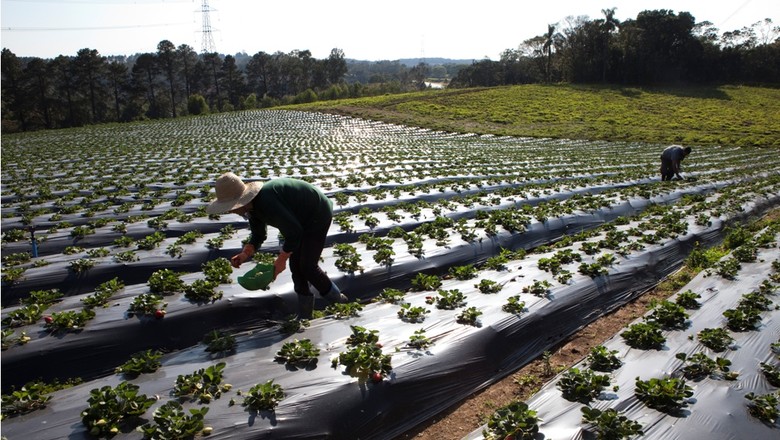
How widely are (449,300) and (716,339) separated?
8.61ft

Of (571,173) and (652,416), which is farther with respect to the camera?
(571,173)

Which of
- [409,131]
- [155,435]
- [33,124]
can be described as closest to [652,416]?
[155,435]

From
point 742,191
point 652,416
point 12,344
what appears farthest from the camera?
point 742,191

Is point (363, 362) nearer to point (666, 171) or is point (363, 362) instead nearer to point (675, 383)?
point (675, 383)

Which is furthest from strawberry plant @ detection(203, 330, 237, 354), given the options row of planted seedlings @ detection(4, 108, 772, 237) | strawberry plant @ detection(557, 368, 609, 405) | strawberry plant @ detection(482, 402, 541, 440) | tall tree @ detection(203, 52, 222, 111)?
tall tree @ detection(203, 52, 222, 111)

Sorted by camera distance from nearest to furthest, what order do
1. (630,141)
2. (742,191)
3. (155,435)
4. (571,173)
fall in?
(155,435) < (742,191) < (571,173) < (630,141)

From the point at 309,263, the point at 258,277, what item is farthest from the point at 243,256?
the point at 309,263

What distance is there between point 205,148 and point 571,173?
60.3 ft

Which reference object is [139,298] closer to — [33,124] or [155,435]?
[155,435]

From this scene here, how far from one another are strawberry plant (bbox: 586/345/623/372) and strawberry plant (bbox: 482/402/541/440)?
109 centimetres

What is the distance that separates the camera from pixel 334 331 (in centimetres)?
471

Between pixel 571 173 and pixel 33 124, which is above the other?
pixel 33 124

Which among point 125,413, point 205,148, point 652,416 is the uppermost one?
point 205,148

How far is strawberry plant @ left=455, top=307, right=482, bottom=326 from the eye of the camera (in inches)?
195
